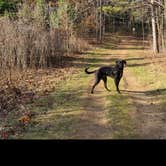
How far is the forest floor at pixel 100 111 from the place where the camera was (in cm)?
864

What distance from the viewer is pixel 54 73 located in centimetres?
1841

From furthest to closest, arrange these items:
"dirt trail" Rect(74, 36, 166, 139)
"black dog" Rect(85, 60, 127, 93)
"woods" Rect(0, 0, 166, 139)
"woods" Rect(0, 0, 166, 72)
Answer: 1. "woods" Rect(0, 0, 166, 72)
2. "black dog" Rect(85, 60, 127, 93)
3. "woods" Rect(0, 0, 166, 139)
4. "dirt trail" Rect(74, 36, 166, 139)

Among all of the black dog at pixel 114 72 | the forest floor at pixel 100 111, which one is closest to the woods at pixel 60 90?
the forest floor at pixel 100 111

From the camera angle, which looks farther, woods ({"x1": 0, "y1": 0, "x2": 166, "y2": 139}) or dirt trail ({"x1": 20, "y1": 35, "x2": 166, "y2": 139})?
woods ({"x1": 0, "y1": 0, "x2": 166, "y2": 139})

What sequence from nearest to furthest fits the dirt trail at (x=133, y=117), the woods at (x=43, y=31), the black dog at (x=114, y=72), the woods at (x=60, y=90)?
the dirt trail at (x=133, y=117) < the woods at (x=60, y=90) < the black dog at (x=114, y=72) < the woods at (x=43, y=31)

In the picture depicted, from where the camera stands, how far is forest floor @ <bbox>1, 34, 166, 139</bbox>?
864 cm

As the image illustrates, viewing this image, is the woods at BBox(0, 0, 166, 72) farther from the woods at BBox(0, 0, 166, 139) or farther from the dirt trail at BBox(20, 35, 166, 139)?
the dirt trail at BBox(20, 35, 166, 139)

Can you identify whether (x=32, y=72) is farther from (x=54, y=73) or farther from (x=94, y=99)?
(x=94, y=99)

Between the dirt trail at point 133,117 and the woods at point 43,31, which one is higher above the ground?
the woods at point 43,31

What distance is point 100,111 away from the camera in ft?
35.0

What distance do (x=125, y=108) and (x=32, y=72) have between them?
7954 millimetres

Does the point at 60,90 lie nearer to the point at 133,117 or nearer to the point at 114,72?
the point at 114,72

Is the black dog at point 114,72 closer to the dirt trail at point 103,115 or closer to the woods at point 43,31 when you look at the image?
the dirt trail at point 103,115

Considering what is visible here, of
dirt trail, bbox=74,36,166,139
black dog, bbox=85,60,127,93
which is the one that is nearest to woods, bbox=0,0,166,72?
black dog, bbox=85,60,127,93
